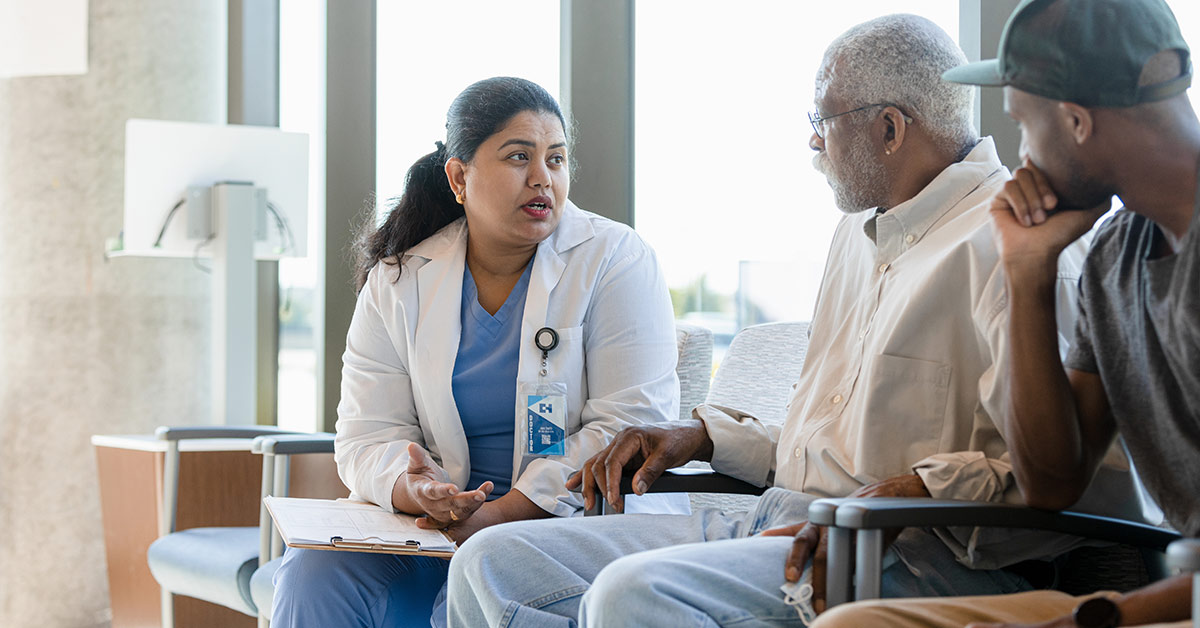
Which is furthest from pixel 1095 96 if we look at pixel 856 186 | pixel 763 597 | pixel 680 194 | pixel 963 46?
pixel 680 194

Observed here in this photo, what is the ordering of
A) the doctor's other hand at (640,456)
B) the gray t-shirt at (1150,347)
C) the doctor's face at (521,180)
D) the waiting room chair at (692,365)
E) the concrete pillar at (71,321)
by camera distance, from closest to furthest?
the gray t-shirt at (1150,347) → the doctor's other hand at (640,456) → the doctor's face at (521,180) → the waiting room chair at (692,365) → the concrete pillar at (71,321)

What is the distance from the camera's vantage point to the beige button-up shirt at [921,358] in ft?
5.16

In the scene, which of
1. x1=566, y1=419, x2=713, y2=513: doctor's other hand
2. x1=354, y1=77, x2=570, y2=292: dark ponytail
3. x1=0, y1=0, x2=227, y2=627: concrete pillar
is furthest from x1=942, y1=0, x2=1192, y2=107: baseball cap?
x1=0, y1=0, x2=227, y2=627: concrete pillar

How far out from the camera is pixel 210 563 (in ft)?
8.90

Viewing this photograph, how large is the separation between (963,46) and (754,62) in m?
0.70

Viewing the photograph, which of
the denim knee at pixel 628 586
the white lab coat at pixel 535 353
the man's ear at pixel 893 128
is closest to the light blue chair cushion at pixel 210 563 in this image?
the white lab coat at pixel 535 353

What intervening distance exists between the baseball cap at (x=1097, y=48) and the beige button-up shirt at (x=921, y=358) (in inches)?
12.4

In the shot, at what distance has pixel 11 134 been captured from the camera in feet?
13.7

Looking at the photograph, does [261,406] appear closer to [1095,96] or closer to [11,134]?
[11,134]

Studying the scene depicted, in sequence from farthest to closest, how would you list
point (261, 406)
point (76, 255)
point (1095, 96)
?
point (261, 406) → point (76, 255) → point (1095, 96)

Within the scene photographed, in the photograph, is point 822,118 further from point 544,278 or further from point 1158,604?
point 1158,604

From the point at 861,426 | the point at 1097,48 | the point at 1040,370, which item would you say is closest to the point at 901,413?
the point at 861,426

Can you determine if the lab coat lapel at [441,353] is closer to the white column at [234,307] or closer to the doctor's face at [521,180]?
the doctor's face at [521,180]

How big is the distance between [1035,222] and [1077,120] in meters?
0.14
